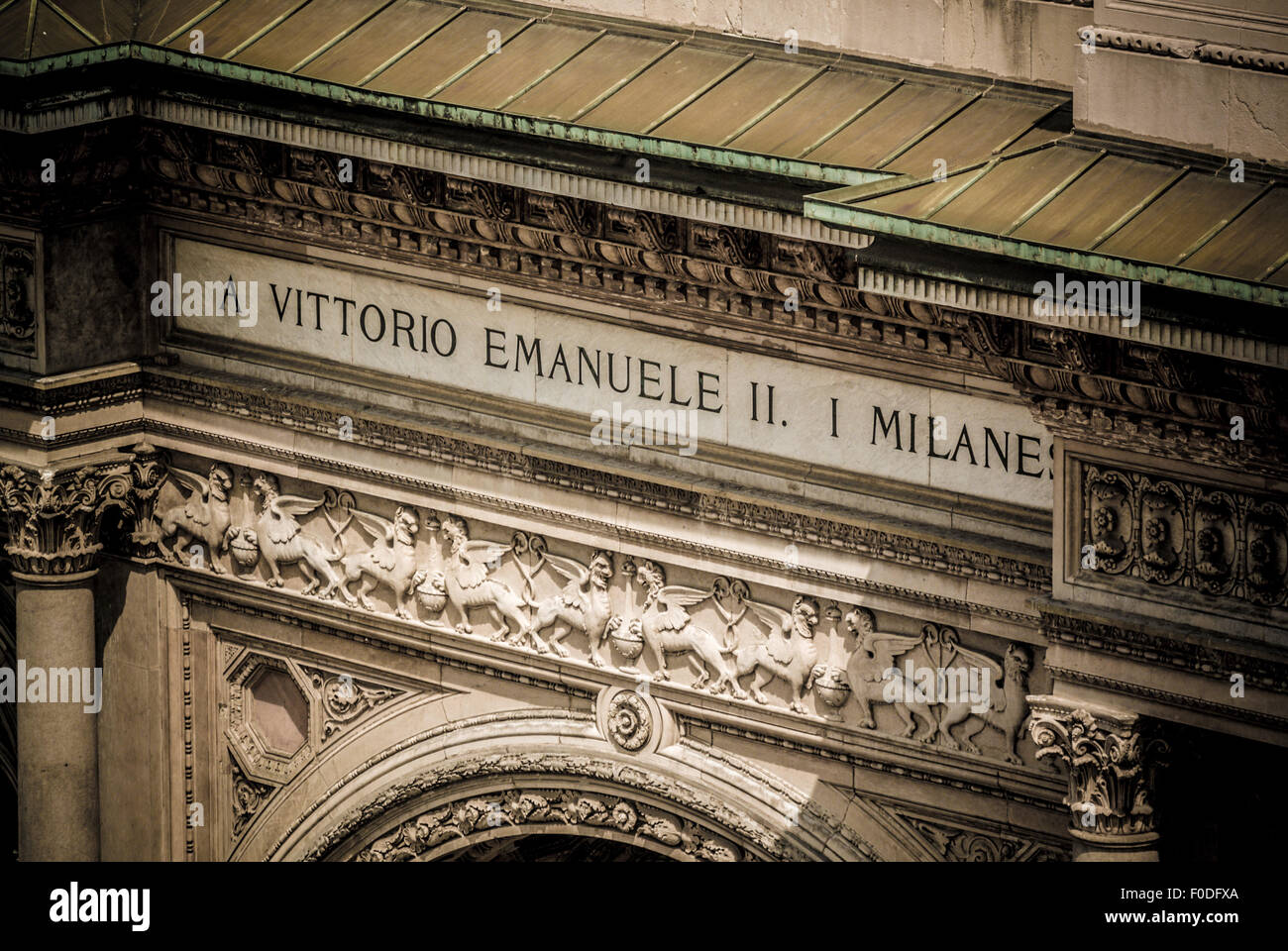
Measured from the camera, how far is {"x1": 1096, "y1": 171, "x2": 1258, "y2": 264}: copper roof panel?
15648 millimetres

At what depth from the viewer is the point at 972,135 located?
1783cm

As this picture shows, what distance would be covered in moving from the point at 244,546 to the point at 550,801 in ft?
9.23

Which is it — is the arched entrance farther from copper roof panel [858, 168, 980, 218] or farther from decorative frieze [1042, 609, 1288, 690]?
copper roof panel [858, 168, 980, 218]

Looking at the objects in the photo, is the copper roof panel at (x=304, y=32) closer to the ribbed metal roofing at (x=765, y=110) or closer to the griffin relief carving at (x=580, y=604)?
the ribbed metal roofing at (x=765, y=110)

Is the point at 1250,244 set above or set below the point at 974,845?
above

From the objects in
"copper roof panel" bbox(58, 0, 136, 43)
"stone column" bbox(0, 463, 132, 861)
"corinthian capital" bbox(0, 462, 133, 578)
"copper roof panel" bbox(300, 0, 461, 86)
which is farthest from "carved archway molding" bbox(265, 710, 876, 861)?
"copper roof panel" bbox(58, 0, 136, 43)

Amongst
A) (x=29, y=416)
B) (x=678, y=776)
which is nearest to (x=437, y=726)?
(x=678, y=776)

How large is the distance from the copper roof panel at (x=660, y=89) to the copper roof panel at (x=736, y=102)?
108mm

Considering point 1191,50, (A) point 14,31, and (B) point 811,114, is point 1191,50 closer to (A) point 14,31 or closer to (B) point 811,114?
(B) point 811,114

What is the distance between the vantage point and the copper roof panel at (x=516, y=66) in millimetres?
19141

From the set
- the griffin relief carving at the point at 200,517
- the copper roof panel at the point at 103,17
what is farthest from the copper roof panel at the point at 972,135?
the griffin relief carving at the point at 200,517

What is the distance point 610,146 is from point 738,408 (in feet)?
5.94

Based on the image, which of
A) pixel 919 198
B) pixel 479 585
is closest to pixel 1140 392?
pixel 919 198

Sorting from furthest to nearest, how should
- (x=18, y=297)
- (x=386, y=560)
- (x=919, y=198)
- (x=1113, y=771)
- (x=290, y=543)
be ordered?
(x=290, y=543)
(x=18, y=297)
(x=386, y=560)
(x=1113, y=771)
(x=919, y=198)
